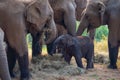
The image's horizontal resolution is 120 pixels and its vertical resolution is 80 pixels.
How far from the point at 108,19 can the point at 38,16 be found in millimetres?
2098

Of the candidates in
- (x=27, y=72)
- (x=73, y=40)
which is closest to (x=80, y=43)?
(x=73, y=40)

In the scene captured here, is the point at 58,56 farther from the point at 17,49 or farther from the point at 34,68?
the point at 17,49

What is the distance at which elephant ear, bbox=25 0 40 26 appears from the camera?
7637mm

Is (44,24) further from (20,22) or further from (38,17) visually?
(20,22)

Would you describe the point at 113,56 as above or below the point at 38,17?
below

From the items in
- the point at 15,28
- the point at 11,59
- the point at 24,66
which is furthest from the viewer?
the point at 11,59

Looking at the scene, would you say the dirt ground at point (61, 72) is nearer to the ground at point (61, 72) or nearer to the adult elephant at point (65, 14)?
the ground at point (61, 72)

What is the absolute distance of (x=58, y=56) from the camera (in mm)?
9508

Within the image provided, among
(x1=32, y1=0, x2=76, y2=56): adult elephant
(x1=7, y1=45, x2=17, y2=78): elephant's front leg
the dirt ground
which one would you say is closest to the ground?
the dirt ground

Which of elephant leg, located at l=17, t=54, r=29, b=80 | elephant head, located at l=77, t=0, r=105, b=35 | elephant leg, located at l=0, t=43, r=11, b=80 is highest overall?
elephant head, located at l=77, t=0, r=105, b=35

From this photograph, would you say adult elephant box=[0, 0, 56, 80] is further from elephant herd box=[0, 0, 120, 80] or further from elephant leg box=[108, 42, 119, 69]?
elephant leg box=[108, 42, 119, 69]

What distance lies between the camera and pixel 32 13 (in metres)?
7.75

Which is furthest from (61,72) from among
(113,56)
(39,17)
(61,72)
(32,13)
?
(113,56)

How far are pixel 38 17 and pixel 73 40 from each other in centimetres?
122
